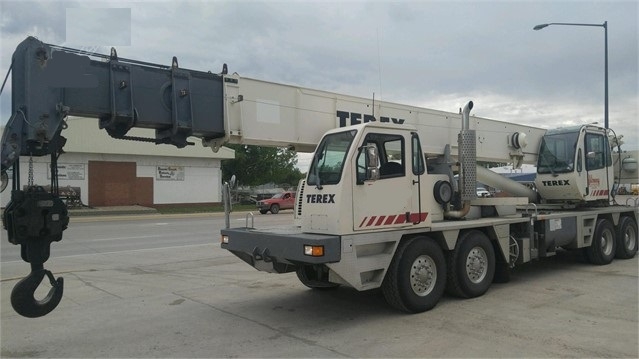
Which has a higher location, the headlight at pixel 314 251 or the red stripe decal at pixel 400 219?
the red stripe decal at pixel 400 219

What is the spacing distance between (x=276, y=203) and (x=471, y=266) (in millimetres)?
28826

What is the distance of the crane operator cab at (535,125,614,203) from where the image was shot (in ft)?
36.0

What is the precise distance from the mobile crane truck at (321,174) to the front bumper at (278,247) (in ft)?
0.06

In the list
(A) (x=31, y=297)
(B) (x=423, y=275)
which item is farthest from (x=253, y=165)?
(A) (x=31, y=297)

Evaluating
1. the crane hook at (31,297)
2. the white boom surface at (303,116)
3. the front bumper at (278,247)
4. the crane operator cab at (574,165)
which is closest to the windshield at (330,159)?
the white boom surface at (303,116)

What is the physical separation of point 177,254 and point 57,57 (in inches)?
365

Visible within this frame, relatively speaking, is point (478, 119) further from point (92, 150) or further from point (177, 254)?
point (92, 150)

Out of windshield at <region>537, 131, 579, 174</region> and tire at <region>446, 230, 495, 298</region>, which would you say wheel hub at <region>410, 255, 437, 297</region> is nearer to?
tire at <region>446, 230, 495, 298</region>

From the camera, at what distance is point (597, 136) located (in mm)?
11609

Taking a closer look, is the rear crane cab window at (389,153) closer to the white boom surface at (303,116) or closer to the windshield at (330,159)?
the windshield at (330,159)

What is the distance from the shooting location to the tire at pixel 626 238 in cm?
1195

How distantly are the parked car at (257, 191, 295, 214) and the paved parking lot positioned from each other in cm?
2491

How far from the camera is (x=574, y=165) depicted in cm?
1090

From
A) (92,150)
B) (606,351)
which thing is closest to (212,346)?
(606,351)
